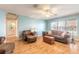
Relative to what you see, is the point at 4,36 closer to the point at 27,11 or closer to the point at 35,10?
the point at 27,11

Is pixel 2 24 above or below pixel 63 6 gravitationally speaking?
below

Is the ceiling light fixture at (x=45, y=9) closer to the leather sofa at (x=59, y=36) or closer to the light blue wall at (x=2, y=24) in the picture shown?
the leather sofa at (x=59, y=36)

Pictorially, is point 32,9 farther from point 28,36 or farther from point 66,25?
point 66,25

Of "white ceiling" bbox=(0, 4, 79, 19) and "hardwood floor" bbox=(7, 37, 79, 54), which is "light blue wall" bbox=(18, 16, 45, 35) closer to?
"white ceiling" bbox=(0, 4, 79, 19)

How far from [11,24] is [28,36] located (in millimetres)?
462

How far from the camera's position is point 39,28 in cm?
198

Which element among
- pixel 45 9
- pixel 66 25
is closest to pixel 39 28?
pixel 45 9

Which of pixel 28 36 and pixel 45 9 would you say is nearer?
pixel 45 9

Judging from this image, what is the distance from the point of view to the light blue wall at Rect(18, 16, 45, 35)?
1.97 metres

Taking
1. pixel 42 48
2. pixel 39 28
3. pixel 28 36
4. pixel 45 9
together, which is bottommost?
pixel 42 48
